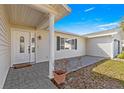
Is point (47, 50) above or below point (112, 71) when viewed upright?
above

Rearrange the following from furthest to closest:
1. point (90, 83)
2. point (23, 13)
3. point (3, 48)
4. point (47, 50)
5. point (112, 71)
A: point (47, 50), point (112, 71), point (23, 13), point (90, 83), point (3, 48)

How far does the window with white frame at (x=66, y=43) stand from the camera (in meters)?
9.57

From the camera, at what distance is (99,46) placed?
40.5 feet

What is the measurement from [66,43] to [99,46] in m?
4.54

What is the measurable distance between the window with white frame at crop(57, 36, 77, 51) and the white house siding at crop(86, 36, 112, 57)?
110 inches

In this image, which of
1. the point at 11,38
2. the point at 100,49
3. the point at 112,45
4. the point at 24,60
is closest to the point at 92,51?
the point at 100,49

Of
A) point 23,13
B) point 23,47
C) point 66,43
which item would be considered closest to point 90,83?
point 23,13

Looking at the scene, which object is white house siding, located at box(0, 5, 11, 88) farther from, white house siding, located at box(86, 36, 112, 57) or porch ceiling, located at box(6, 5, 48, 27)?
white house siding, located at box(86, 36, 112, 57)

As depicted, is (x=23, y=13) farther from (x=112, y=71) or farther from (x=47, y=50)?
(x=112, y=71)

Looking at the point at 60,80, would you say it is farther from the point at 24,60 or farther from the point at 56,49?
the point at 56,49

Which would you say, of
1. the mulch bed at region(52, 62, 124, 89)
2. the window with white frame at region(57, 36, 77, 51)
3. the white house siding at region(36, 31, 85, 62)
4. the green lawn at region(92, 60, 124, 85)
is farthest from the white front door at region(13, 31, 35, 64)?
the green lawn at region(92, 60, 124, 85)

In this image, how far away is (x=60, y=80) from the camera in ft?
12.2
